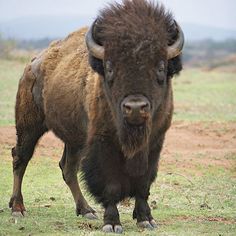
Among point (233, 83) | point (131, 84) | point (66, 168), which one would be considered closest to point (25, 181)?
point (66, 168)

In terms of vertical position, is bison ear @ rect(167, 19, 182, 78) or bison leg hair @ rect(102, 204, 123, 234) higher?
bison ear @ rect(167, 19, 182, 78)

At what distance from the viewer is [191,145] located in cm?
1809

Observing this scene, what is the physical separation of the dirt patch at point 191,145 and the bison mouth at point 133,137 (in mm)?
6669

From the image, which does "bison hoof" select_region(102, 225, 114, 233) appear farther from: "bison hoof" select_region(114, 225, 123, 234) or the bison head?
the bison head

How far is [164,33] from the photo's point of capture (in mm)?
8797

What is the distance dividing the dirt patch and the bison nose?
23.4ft

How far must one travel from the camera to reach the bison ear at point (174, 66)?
29.6 feet

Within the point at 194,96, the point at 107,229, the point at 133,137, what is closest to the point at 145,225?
the point at 107,229

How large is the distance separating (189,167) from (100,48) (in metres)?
7.13

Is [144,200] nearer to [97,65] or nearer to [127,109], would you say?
[127,109]

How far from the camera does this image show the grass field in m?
9.28

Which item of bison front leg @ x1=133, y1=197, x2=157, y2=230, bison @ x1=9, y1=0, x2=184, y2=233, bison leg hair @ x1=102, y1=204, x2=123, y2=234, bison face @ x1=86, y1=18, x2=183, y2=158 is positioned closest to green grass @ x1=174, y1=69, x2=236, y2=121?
bison @ x1=9, y1=0, x2=184, y2=233

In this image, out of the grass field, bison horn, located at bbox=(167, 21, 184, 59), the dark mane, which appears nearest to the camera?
the dark mane

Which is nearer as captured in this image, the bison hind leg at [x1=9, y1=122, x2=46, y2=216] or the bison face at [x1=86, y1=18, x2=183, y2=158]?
the bison face at [x1=86, y1=18, x2=183, y2=158]
